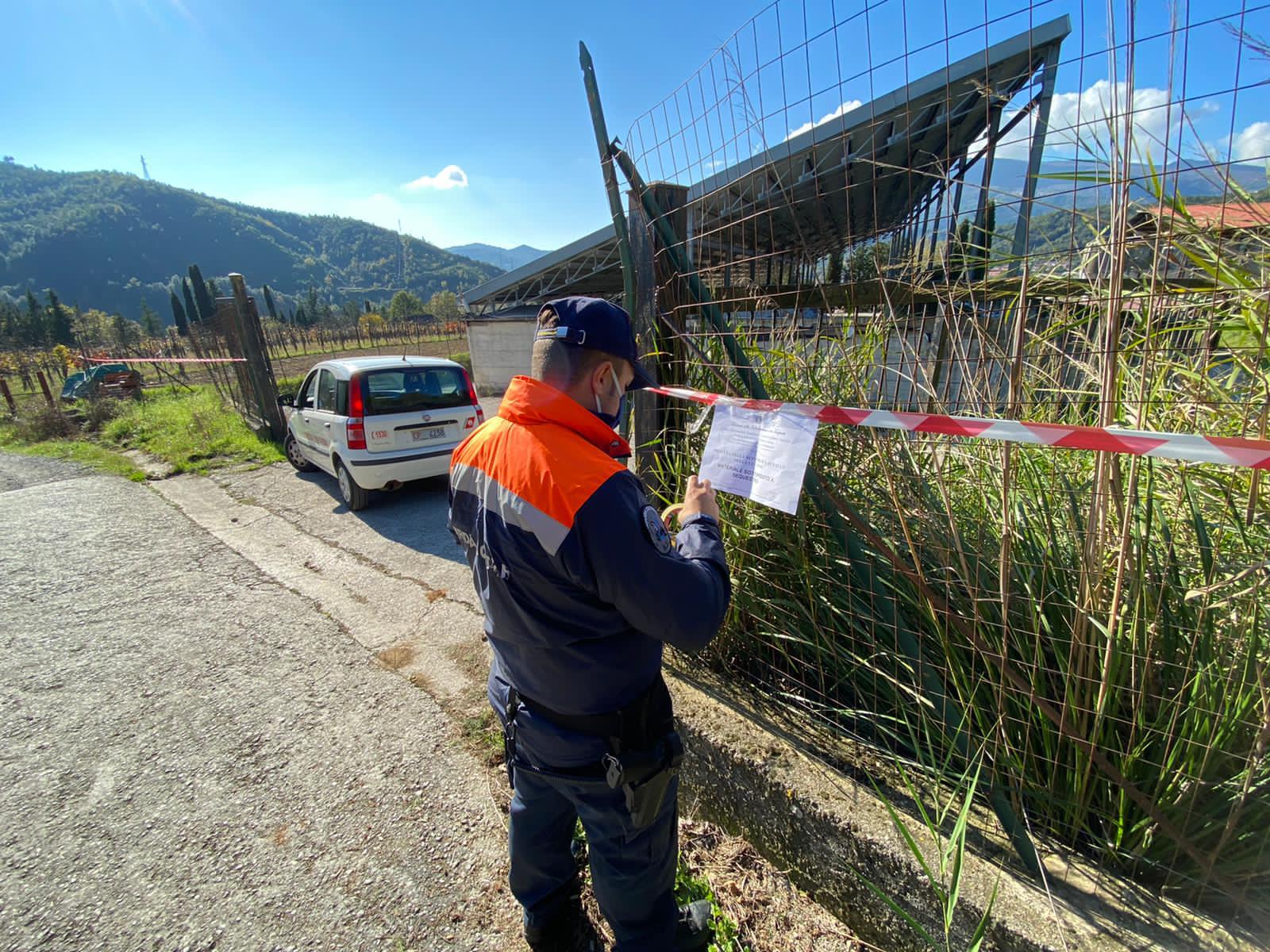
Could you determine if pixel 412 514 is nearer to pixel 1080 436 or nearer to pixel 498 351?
pixel 1080 436

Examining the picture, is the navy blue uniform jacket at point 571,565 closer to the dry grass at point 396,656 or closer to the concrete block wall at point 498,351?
the dry grass at point 396,656

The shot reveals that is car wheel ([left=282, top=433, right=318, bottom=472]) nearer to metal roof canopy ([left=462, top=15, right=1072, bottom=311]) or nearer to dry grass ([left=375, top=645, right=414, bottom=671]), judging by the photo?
dry grass ([left=375, top=645, right=414, bottom=671])

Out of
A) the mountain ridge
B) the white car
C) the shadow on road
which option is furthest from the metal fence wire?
the mountain ridge

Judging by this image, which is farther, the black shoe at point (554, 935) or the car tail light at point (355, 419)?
the car tail light at point (355, 419)

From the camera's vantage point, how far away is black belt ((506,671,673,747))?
4.53ft

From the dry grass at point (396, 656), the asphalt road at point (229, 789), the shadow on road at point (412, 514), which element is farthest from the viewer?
the shadow on road at point (412, 514)

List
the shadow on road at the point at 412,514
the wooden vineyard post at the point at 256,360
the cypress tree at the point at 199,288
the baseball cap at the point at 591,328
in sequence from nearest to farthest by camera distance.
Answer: the baseball cap at the point at 591,328, the shadow on road at the point at 412,514, the wooden vineyard post at the point at 256,360, the cypress tree at the point at 199,288

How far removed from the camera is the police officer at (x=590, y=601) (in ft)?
3.90

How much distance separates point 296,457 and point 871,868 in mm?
8047

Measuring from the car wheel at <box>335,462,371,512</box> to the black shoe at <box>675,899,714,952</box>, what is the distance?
522cm

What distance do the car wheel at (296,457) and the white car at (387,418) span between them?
1.22 meters

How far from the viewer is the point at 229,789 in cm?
230

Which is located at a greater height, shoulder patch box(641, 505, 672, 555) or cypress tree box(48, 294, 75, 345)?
cypress tree box(48, 294, 75, 345)

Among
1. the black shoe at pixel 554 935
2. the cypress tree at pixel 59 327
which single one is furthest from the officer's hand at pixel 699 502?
the cypress tree at pixel 59 327
